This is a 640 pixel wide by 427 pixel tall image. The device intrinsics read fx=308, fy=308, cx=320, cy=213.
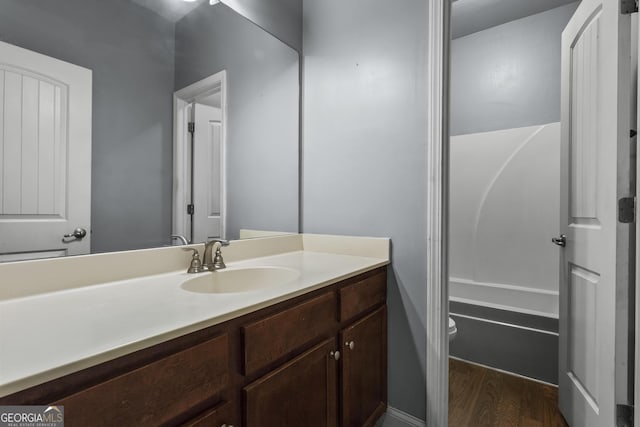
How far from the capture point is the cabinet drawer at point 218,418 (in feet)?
2.16

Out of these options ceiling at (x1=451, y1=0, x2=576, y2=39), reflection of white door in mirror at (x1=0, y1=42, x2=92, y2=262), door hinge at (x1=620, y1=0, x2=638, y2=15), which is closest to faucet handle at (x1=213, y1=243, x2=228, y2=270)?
reflection of white door in mirror at (x1=0, y1=42, x2=92, y2=262)

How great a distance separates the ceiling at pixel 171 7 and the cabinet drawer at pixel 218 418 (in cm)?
133

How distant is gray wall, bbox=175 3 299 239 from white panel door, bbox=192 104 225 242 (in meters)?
0.06

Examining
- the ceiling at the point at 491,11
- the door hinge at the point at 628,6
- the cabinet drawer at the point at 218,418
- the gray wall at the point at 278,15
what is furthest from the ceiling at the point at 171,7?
the ceiling at the point at 491,11

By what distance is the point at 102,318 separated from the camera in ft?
2.24

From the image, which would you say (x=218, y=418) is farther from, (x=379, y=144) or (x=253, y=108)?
(x=253, y=108)

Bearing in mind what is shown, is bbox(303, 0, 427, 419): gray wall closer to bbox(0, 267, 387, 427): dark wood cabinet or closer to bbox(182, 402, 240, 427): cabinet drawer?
bbox(0, 267, 387, 427): dark wood cabinet

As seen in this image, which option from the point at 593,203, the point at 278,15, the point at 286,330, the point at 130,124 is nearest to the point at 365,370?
the point at 286,330

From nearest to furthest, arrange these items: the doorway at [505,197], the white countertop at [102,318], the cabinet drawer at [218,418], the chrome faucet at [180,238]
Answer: the white countertop at [102,318]
the cabinet drawer at [218,418]
the chrome faucet at [180,238]
the doorway at [505,197]

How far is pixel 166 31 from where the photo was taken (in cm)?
119

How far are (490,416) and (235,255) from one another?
1561 millimetres

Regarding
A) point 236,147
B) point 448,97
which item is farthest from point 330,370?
point 448,97

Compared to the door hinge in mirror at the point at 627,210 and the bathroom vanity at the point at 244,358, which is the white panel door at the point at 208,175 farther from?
the door hinge in mirror at the point at 627,210

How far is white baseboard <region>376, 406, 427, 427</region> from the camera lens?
1.40 meters
